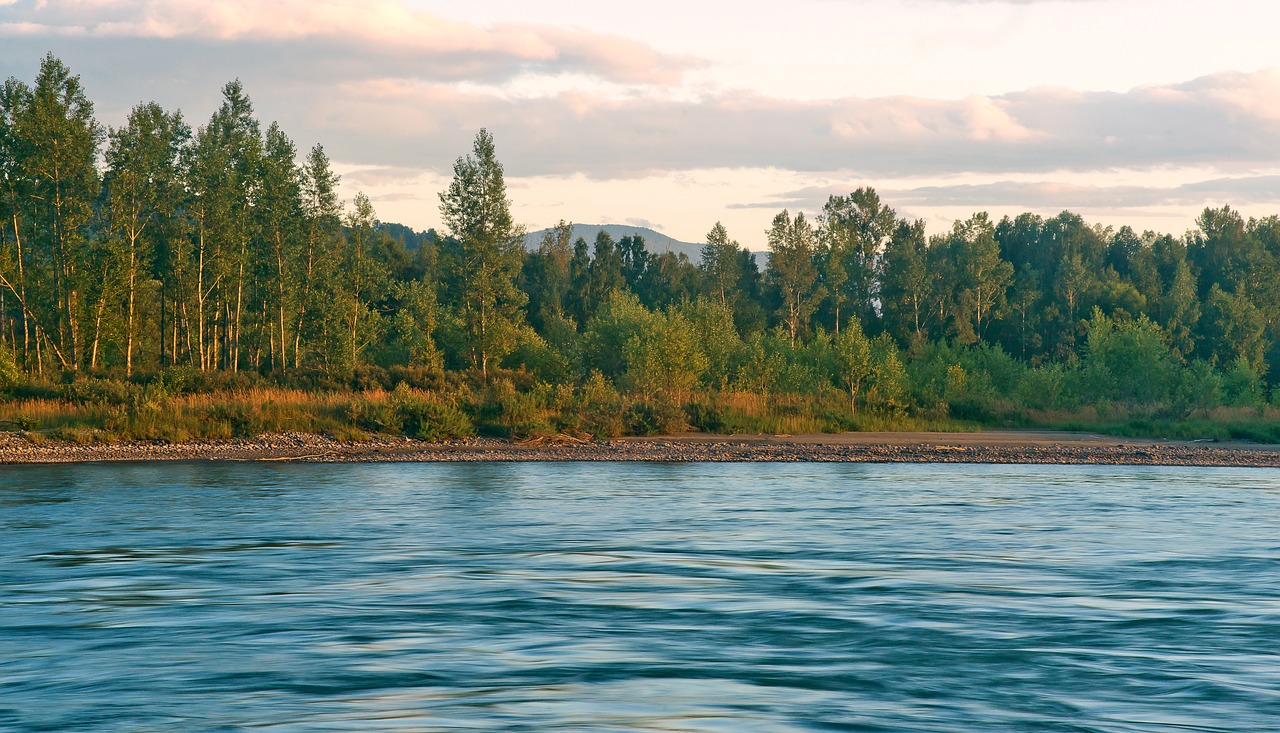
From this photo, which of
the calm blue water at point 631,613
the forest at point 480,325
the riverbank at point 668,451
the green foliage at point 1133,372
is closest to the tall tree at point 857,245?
the forest at point 480,325

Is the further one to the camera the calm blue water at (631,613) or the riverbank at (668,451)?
the riverbank at (668,451)

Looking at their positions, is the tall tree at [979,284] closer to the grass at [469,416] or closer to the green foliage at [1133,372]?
the green foliage at [1133,372]

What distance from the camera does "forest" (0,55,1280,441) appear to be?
3712cm

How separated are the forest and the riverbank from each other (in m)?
1.04

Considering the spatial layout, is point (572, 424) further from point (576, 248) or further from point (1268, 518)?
point (576, 248)

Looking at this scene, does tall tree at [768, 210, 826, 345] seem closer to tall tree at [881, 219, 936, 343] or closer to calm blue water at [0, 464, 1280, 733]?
tall tree at [881, 219, 936, 343]

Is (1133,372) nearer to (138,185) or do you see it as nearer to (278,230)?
(278,230)

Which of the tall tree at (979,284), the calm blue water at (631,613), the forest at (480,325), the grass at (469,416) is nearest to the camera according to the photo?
the calm blue water at (631,613)

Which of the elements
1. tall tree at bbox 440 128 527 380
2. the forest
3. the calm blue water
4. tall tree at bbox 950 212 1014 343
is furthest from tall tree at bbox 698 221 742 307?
the calm blue water

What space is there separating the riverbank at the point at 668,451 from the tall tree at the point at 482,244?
20.0 m

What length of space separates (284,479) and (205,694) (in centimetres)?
1677

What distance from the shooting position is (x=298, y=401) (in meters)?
35.8

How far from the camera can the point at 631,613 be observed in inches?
452

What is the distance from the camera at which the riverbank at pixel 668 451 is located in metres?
29.5
